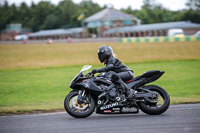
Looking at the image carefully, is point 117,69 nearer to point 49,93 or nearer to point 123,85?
point 123,85

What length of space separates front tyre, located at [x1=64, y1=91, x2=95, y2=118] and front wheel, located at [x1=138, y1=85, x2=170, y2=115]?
Result: 1.19 meters

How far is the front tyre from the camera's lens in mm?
6898

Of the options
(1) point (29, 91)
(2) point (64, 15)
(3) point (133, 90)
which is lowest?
(1) point (29, 91)

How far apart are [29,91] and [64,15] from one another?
137 m

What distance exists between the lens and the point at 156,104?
7059mm

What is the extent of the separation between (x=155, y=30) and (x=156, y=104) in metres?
71.3

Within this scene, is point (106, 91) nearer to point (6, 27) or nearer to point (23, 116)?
point (23, 116)

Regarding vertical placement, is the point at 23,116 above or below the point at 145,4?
below

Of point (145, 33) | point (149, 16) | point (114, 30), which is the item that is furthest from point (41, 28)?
point (145, 33)

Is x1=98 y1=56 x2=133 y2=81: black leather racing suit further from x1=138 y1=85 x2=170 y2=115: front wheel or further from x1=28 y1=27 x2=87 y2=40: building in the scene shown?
x1=28 y1=27 x2=87 y2=40: building

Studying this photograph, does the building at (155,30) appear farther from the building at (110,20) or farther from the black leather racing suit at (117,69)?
the black leather racing suit at (117,69)

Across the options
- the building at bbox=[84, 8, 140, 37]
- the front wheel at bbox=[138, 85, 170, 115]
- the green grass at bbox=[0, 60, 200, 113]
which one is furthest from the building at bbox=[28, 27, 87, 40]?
the front wheel at bbox=[138, 85, 170, 115]

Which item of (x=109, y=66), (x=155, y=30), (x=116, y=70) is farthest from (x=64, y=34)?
(x=109, y=66)

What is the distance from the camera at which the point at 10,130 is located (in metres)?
6.08
